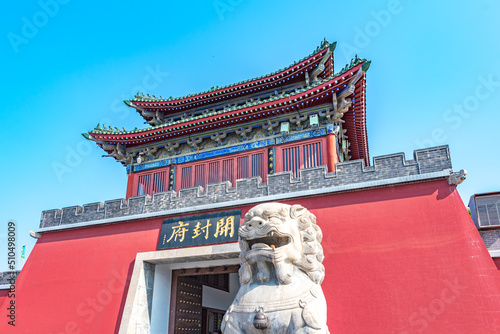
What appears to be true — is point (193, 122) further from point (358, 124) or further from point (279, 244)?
point (279, 244)

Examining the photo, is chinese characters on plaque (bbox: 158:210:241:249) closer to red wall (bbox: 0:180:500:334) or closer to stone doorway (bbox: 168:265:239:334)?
red wall (bbox: 0:180:500:334)

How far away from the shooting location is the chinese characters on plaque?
26.7 ft

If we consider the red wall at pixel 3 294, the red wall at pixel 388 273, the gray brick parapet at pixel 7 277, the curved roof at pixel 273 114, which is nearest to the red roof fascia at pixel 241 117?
the curved roof at pixel 273 114

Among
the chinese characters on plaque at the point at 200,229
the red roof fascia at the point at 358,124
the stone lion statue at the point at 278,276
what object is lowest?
the stone lion statue at the point at 278,276

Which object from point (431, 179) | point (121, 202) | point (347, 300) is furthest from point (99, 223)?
point (431, 179)

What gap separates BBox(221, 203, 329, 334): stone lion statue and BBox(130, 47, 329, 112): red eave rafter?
7985 millimetres

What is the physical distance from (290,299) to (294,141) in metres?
6.41

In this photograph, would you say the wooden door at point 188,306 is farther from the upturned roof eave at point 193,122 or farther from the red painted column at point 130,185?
the upturned roof eave at point 193,122

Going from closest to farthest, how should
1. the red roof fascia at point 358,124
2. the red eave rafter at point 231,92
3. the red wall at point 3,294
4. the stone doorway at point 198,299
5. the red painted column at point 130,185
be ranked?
the stone doorway at point 198,299, the red roof fascia at point 358,124, the red wall at point 3,294, the red painted column at point 130,185, the red eave rafter at point 231,92

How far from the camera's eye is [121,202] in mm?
9586

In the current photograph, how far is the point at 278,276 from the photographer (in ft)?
14.4

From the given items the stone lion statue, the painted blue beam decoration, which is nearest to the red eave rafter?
the painted blue beam decoration

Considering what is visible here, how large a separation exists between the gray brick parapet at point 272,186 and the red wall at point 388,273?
0.32 m

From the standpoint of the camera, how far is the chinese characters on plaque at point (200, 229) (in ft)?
26.7
